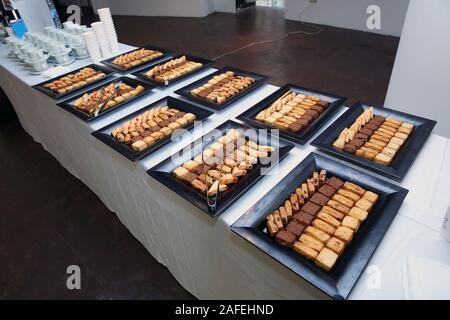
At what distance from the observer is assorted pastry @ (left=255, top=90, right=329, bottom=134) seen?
1.04 metres

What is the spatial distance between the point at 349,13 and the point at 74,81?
12.0 ft

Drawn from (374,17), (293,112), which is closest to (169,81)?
(293,112)

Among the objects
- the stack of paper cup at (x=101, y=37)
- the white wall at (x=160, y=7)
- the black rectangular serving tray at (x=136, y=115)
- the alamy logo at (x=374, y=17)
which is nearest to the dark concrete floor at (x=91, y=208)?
the alamy logo at (x=374, y=17)

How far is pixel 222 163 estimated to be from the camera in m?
0.94

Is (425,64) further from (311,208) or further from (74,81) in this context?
(74,81)

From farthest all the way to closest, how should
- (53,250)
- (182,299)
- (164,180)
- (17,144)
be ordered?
(17,144) → (53,250) → (182,299) → (164,180)

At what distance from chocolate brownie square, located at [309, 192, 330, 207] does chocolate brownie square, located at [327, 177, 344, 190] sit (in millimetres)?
51

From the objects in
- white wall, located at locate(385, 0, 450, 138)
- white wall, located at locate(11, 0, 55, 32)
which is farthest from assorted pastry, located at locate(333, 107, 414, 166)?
white wall, located at locate(11, 0, 55, 32)

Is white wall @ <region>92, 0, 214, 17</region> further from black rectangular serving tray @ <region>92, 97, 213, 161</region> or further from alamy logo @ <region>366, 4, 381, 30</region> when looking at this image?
black rectangular serving tray @ <region>92, 97, 213, 161</region>

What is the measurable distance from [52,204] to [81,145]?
59 cm

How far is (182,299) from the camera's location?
1246 millimetres

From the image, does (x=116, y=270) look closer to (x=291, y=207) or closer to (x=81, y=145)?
(x=81, y=145)

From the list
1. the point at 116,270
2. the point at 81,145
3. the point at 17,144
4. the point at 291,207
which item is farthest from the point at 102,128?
the point at 17,144
